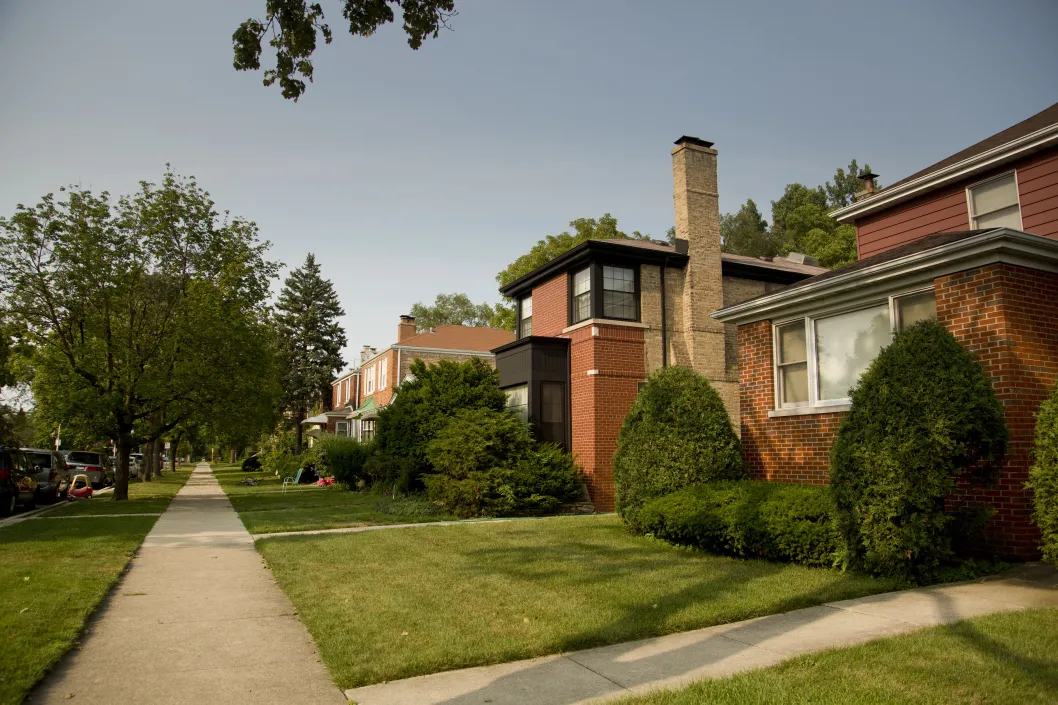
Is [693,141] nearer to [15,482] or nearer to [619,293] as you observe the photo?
[619,293]

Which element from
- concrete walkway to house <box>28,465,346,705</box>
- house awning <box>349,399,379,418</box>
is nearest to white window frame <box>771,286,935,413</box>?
concrete walkway to house <box>28,465,346,705</box>

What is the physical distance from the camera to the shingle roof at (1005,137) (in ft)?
40.3

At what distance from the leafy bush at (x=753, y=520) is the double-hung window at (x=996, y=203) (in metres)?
7.19

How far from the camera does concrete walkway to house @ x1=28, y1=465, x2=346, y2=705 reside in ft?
14.8

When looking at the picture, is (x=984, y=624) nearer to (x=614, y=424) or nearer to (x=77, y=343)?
(x=614, y=424)

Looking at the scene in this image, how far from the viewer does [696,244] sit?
18906mm

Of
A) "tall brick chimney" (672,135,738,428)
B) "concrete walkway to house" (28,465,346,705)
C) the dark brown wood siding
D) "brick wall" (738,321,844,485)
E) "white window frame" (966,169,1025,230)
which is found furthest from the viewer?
"tall brick chimney" (672,135,738,428)

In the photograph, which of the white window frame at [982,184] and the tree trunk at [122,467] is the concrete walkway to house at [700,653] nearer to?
the white window frame at [982,184]

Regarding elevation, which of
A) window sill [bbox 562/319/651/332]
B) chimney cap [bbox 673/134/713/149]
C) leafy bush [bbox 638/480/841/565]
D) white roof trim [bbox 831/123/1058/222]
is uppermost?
chimney cap [bbox 673/134/713/149]

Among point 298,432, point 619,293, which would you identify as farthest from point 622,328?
point 298,432

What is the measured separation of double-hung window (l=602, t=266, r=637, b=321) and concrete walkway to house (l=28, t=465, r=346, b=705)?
1102 centimetres

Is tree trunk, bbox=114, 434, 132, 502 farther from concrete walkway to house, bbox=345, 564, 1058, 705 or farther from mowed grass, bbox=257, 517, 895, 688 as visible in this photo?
concrete walkway to house, bbox=345, 564, 1058, 705

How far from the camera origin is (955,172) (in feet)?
43.1

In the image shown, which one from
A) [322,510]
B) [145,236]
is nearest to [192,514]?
[322,510]
